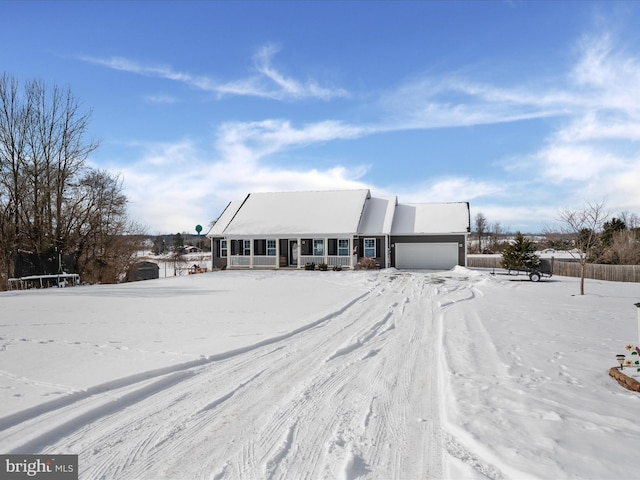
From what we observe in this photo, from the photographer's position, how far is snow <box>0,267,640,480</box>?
2957 millimetres

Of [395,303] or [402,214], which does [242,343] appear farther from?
[402,214]

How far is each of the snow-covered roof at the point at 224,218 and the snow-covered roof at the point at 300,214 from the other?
1.78 feet

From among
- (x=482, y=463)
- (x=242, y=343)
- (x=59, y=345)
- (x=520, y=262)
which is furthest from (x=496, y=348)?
(x=520, y=262)

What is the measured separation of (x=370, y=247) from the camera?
25.5 meters

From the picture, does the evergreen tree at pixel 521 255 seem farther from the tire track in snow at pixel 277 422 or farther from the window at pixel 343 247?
the tire track in snow at pixel 277 422

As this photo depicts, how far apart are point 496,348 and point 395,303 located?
507 cm

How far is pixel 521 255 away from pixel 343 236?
10832mm

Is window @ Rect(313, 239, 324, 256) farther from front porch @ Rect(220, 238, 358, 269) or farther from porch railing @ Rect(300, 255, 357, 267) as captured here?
porch railing @ Rect(300, 255, 357, 267)

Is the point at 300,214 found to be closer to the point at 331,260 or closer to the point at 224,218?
the point at 331,260

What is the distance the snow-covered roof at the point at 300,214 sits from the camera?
Answer: 82.9 feet

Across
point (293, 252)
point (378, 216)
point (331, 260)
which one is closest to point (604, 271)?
point (378, 216)

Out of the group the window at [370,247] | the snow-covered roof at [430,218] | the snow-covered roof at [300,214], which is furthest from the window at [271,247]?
the snow-covered roof at [430,218]

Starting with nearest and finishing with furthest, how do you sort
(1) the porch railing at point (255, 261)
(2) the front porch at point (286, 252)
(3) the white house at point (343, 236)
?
(2) the front porch at point (286, 252), (3) the white house at point (343, 236), (1) the porch railing at point (255, 261)

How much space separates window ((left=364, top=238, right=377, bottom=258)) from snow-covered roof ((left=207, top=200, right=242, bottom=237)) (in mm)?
10490
